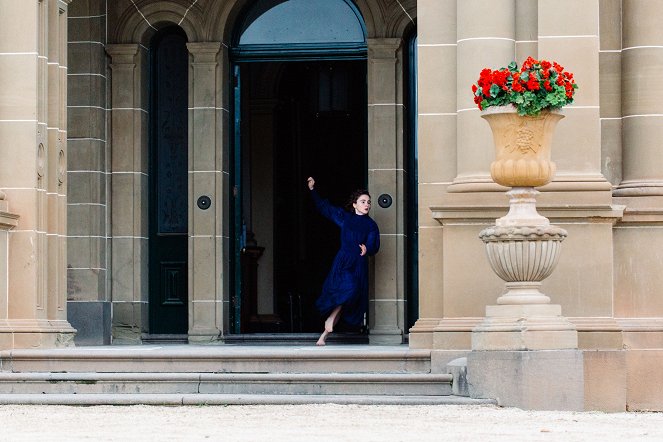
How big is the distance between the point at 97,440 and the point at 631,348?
17.1 ft

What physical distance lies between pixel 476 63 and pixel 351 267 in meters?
3.54

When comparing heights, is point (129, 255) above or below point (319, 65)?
below

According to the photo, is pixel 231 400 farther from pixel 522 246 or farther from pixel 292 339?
pixel 292 339

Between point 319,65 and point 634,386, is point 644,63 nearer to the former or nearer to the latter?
point 634,386

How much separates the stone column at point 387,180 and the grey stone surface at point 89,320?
2826 millimetres

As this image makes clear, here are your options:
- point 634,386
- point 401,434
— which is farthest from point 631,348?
point 401,434

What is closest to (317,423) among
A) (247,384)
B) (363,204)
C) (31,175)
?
(247,384)

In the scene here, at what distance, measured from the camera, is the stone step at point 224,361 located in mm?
13852

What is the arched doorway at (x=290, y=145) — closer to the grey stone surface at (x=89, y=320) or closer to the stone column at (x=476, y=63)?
the grey stone surface at (x=89, y=320)

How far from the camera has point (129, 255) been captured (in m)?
18.5

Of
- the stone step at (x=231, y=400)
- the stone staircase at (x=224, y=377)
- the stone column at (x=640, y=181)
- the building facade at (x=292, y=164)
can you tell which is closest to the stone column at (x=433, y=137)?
the building facade at (x=292, y=164)

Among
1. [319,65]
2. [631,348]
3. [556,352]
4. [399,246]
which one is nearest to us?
→ [556,352]

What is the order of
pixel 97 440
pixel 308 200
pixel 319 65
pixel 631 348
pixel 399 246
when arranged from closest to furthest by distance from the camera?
pixel 97 440, pixel 631 348, pixel 399 246, pixel 319 65, pixel 308 200

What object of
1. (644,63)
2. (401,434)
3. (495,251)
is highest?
(644,63)
